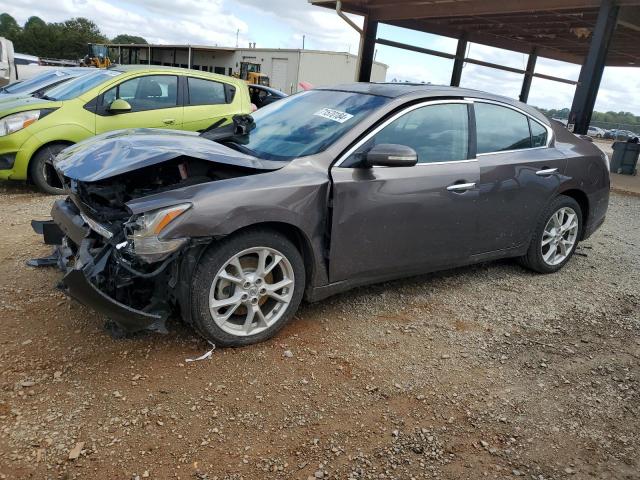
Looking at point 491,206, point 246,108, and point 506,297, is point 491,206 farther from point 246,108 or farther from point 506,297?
point 246,108

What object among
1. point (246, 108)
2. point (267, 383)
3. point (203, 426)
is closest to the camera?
point (203, 426)

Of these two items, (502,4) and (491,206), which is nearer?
(491,206)

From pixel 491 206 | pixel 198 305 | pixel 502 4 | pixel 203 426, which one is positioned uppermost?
pixel 502 4

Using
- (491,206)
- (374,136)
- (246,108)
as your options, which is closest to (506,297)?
(491,206)

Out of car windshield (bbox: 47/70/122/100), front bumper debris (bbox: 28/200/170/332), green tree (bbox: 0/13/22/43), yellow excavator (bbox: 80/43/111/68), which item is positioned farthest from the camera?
green tree (bbox: 0/13/22/43)

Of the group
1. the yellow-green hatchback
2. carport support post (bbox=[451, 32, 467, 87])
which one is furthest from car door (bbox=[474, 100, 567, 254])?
carport support post (bbox=[451, 32, 467, 87])

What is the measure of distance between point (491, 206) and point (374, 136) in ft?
3.97

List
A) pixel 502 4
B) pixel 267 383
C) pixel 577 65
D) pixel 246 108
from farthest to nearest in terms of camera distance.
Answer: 1. pixel 577 65
2. pixel 502 4
3. pixel 246 108
4. pixel 267 383

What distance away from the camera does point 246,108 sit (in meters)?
7.96

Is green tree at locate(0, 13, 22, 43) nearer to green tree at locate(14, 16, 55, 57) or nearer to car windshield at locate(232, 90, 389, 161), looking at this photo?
green tree at locate(14, 16, 55, 57)

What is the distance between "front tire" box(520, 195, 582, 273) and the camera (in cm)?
458

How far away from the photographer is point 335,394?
2756mm

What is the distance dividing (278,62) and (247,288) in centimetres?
3254

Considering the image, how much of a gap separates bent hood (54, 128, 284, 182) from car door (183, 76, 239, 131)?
3981 mm
